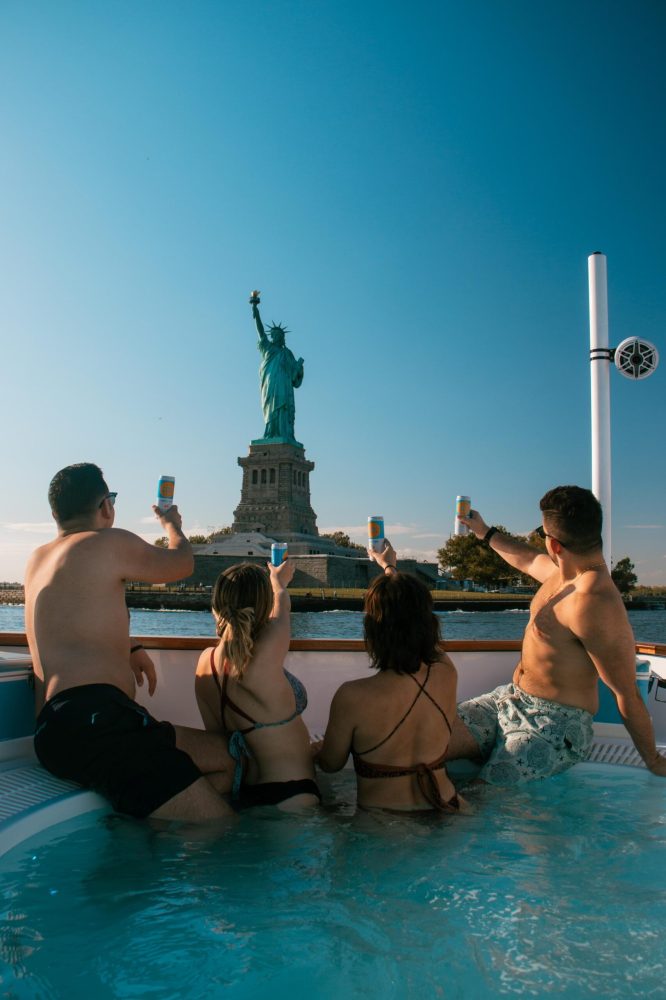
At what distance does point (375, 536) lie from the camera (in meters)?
3.16

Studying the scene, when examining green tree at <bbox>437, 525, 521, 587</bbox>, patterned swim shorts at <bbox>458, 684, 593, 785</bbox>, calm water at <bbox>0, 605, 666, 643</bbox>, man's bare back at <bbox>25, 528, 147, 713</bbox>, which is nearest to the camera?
man's bare back at <bbox>25, 528, 147, 713</bbox>

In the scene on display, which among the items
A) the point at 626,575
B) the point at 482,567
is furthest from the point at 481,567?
the point at 626,575

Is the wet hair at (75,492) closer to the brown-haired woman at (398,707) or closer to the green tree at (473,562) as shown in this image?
the brown-haired woman at (398,707)

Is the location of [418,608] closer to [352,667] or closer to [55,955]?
[55,955]

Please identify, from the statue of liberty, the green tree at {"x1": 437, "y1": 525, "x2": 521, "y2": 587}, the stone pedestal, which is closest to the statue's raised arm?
the statue of liberty

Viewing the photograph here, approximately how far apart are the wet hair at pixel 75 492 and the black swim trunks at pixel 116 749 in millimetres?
562

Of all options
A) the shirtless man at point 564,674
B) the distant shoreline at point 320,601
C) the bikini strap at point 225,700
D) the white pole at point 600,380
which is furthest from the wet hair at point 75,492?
the distant shoreline at point 320,601

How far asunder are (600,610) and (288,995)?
1474 mm

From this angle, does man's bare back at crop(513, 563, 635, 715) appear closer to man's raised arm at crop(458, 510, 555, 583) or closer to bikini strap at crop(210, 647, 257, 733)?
man's raised arm at crop(458, 510, 555, 583)

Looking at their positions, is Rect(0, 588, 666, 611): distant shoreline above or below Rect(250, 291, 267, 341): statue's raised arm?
below

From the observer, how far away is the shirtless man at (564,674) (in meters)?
2.42

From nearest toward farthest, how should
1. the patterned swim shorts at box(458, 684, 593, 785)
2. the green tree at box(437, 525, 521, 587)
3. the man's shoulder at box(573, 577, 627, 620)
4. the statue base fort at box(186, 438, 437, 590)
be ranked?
the man's shoulder at box(573, 577, 627, 620)
the patterned swim shorts at box(458, 684, 593, 785)
the statue base fort at box(186, 438, 437, 590)
the green tree at box(437, 525, 521, 587)

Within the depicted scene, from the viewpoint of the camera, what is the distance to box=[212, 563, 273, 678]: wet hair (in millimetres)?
2277

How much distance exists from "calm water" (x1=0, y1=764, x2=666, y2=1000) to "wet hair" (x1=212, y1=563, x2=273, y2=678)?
0.54m
